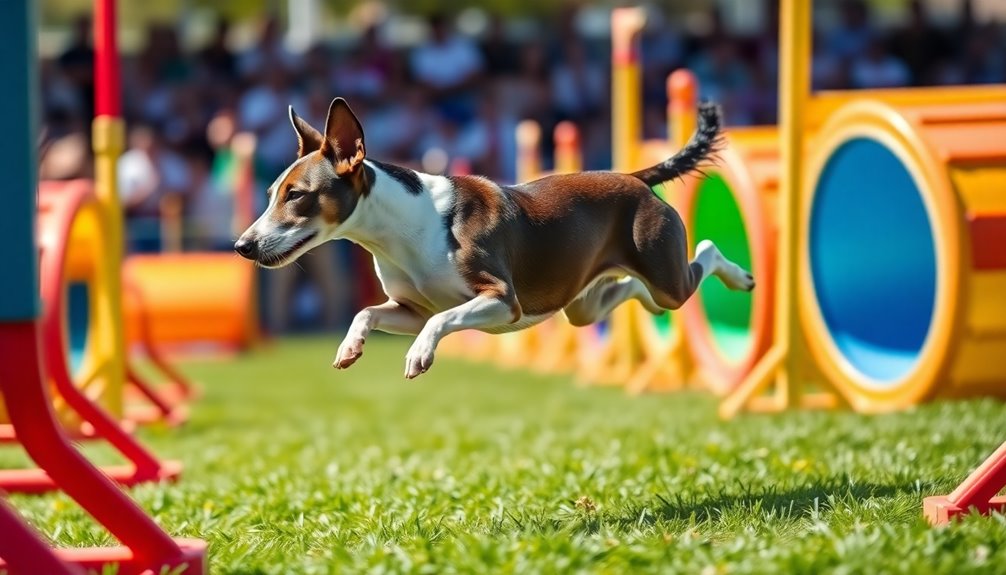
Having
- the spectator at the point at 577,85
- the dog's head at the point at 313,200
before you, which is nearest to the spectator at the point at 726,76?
the spectator at the point at 577,85

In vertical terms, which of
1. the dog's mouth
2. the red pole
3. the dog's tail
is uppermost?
the red pole

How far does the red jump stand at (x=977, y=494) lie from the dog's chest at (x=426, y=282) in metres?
1.39

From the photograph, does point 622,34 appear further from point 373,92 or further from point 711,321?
point 373,92

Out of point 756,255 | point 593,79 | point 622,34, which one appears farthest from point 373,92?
point 756,255

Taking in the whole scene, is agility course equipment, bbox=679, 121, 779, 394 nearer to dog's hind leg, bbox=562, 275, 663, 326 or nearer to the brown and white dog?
dog's hind leg, bbox=562, 275, 663, 326

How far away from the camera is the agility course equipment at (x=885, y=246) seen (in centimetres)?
590

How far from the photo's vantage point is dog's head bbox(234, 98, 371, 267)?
393cm

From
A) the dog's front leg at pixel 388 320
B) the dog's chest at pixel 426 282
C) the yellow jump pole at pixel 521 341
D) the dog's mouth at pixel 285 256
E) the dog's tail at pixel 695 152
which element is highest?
the dog's tail at pixel 695 152

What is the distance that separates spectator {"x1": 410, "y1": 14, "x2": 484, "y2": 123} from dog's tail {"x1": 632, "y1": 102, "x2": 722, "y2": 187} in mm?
12585

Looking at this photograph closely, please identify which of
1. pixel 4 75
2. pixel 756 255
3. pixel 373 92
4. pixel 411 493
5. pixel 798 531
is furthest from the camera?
pixel 373 92

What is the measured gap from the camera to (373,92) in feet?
56.3

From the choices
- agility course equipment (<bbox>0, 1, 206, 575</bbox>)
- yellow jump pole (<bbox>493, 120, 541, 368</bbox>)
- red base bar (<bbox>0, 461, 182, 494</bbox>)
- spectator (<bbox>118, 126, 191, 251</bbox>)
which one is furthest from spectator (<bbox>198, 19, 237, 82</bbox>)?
agility course equipment (<bbox>0, 1, 206, 575</bbox>)

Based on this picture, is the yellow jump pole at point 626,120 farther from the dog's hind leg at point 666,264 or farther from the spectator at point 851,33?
the spectator at point 851,33

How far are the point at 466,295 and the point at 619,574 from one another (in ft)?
3.61
